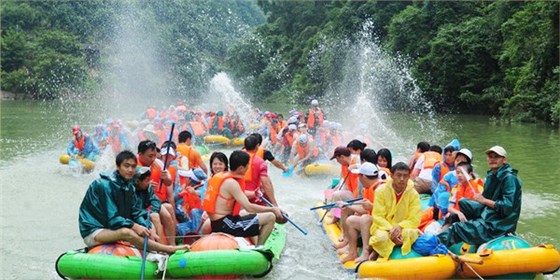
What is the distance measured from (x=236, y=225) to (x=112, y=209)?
3.98 ft

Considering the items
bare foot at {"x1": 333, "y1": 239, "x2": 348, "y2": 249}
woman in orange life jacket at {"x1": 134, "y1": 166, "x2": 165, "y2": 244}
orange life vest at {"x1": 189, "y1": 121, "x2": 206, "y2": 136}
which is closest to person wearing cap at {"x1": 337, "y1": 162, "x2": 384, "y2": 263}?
bare foot at {"x1": 333, "y1": 239, "x2": 348, "y2": 249}

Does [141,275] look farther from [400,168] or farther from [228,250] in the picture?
[400,168]

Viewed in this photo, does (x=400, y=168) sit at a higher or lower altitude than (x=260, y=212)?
higher

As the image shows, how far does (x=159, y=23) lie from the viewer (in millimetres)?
47938

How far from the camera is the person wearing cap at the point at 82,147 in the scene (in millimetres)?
12164

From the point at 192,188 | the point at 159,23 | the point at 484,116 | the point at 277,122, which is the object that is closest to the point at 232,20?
the point at 159,23

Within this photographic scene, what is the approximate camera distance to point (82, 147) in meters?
12.2

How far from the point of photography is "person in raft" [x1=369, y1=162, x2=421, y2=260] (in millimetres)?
5539

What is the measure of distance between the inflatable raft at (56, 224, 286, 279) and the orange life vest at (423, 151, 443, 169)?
318 cm

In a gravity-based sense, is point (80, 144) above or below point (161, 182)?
below

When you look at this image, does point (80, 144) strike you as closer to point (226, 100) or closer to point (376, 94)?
point (226, 100)

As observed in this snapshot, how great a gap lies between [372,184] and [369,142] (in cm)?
612

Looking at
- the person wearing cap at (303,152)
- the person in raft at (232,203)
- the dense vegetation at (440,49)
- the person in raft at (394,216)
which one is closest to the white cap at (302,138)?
the person wearing cap at (303,152)

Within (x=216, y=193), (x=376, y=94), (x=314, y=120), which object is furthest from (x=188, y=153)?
(x=376, y=94)
